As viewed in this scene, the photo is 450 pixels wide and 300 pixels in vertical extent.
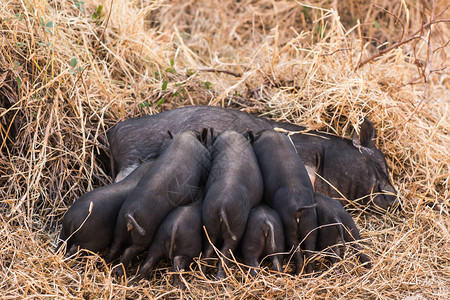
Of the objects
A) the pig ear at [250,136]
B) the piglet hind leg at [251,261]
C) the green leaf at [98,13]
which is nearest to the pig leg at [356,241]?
the piglet hind leg at [251,261]

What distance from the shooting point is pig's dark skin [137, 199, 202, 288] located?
2506 millimetres

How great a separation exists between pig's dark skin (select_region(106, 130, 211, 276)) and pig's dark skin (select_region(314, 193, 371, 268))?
2.13ft

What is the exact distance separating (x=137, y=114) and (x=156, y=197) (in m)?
1.41

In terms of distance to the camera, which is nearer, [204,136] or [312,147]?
[204,136]

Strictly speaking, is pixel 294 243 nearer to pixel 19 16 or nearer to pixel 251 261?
pixel 251 261

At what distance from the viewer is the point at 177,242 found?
2.52 meters

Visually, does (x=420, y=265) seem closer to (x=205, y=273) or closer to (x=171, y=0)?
(x=205, y=273)

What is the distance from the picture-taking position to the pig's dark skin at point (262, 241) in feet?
8.43

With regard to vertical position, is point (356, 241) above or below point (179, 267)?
below

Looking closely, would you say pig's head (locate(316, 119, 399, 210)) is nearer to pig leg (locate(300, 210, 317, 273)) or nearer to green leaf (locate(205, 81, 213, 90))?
pig leg (locate(300, 210, 317, 273))

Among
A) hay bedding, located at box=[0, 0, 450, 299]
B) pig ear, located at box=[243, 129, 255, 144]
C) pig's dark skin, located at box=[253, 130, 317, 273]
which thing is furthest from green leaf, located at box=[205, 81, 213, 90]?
pig's dark skin, located at box=[253, 130, 317, 273]

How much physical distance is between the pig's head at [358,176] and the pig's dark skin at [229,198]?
2.67ft

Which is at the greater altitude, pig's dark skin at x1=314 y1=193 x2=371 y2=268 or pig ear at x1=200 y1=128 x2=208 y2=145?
pig ear at x1=200 y1=128 x2=208 y2=145

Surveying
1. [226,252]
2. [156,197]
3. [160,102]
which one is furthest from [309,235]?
[160,102]
